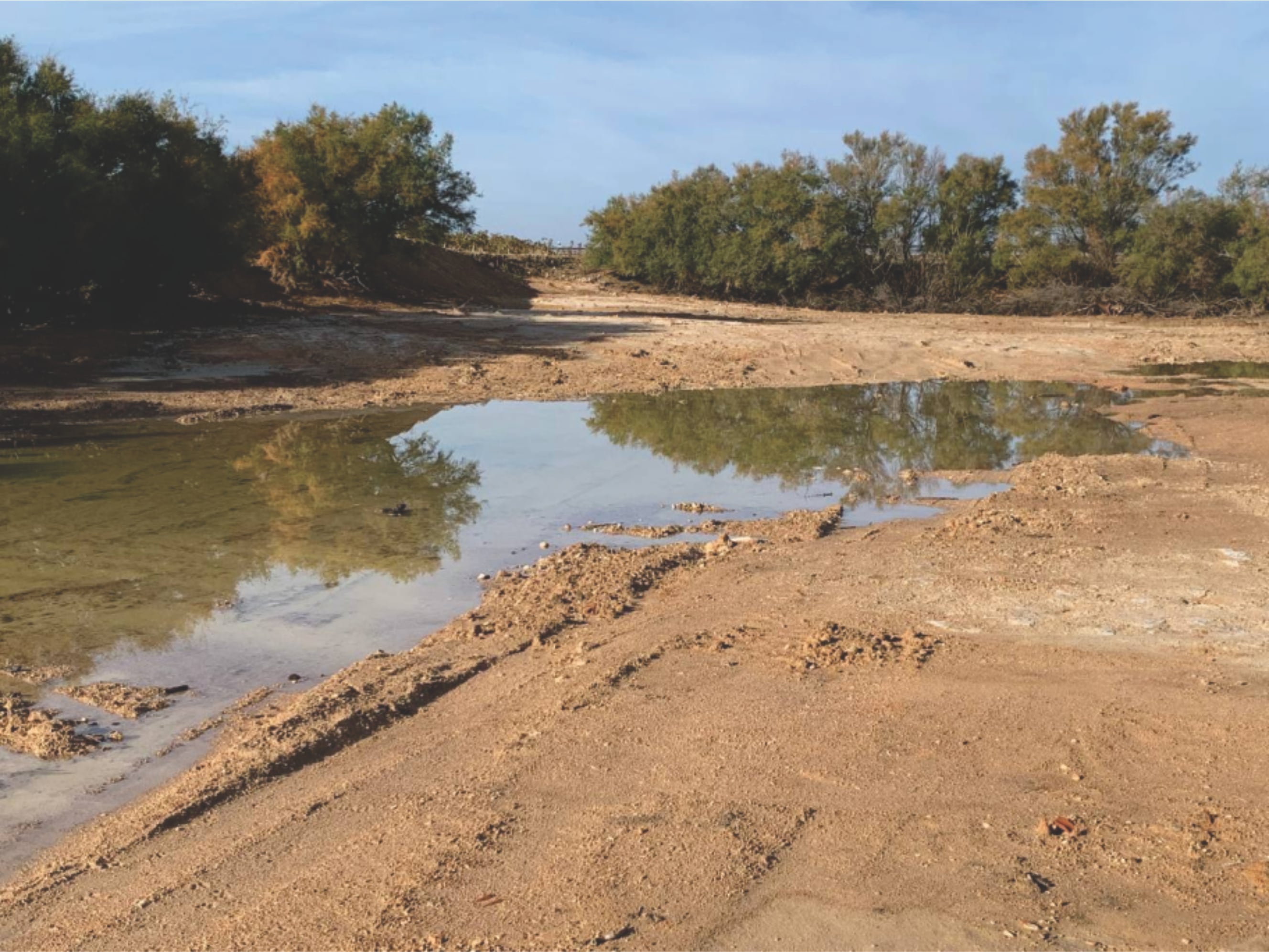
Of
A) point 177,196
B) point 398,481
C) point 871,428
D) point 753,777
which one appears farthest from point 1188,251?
point 753,777

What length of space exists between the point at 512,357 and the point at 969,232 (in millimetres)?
26229

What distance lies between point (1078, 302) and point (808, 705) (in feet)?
121

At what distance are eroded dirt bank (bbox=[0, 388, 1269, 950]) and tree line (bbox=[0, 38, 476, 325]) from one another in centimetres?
1548

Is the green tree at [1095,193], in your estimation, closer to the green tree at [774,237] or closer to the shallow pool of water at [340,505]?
the green tree at [774,237]

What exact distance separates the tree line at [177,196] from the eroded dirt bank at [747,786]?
15.5m

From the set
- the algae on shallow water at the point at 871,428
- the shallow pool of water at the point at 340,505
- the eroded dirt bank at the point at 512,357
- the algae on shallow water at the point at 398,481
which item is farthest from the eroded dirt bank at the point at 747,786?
the eroded dirt bank at the point at 512,357

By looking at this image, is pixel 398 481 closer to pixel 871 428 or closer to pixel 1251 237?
pixel 871 428

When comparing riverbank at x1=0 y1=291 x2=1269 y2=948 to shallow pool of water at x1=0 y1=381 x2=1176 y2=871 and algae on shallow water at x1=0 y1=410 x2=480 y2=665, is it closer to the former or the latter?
shallow pool of water at x1=0 y1=381 x2=1176 y2=871

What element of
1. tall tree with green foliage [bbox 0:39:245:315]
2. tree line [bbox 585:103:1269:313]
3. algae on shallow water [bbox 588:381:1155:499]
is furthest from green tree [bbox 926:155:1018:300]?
tall tree with green foliage [bbox 0:39:245:315]

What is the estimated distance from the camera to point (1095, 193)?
40.9 m

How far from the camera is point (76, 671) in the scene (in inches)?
262

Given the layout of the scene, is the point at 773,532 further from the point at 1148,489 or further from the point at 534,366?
the point at 534,366

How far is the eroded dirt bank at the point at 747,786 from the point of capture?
3748mm

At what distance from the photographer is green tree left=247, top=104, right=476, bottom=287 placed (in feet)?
97.9
